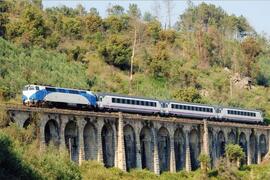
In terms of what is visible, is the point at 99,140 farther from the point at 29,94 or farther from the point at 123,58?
the point at 123,58

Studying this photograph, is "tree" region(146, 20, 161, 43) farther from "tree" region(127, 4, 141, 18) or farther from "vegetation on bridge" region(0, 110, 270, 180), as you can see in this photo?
"vegetation on bridge" region(0, 110, 270, 180)

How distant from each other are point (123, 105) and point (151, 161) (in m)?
7.07

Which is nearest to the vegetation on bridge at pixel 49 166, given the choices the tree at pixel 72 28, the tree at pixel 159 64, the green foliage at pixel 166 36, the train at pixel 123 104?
the train at pixel 123 104

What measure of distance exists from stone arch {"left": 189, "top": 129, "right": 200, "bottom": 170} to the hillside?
1563cm

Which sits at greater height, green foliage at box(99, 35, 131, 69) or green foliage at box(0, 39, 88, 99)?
green foliage at box(99, 35, 131, 69)

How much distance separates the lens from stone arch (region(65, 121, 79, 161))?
59688 mm

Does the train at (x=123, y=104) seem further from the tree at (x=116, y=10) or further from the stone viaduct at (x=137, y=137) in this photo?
the tree at (x=116, y=10)

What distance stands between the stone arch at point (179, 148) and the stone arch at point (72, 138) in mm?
16576

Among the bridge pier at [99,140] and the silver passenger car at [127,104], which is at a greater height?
the silver passenger car at [127,104]

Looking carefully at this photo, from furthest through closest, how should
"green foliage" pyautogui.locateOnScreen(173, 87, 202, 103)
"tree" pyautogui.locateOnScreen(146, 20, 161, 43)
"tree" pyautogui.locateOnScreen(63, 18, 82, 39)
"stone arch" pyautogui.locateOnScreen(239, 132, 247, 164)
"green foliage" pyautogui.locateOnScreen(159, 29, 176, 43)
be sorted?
1. "green foliage" pyautogui.locateOnScreen(159, 29, 176, 43)
2. "tree" pyautogui.locateOnScreen(146, 20, 161, 43)
3. "tree" pyautogui.locateOnScreen(63, 18, 82, 39)
4. "green foliage" pyautogui.locateOnScreen(173, 87, 202, 103)
5. "stone arch" pyautogui.locateOnScreen(239, 132, 247, 164)

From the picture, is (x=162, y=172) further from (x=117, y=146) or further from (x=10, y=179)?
(x=10, y=179)

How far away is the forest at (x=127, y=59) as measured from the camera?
8519 centimetres

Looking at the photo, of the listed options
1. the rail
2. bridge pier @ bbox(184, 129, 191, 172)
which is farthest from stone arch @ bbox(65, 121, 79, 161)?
bridge pier @ bbox(184, 129, 191, 172)

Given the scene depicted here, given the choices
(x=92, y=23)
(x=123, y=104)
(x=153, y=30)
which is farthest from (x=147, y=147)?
(x=153, y=30)
